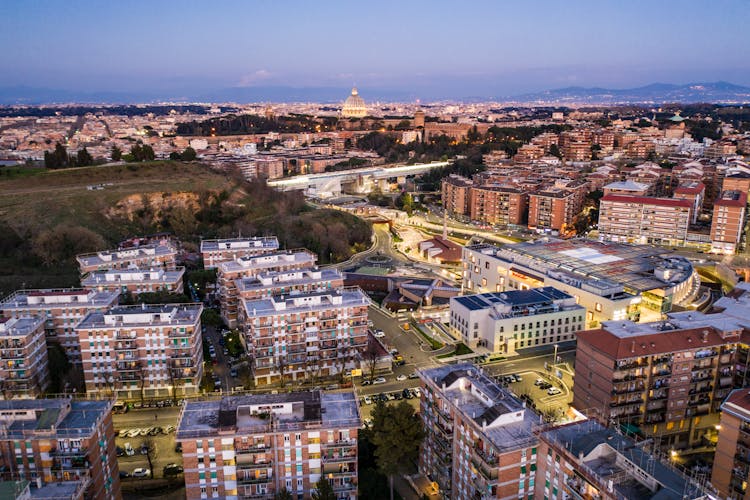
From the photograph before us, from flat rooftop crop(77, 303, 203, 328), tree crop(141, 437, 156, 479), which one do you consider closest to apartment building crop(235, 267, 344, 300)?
flat rooftop crop(77, 303, 203, 328)

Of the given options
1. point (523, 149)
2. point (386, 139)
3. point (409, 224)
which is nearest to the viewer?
point (409, 224)

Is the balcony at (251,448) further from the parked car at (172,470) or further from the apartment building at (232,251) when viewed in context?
the apartment building at (232,251)

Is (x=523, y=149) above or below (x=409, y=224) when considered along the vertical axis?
above

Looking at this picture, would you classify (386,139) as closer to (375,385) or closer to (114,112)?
(375,385)

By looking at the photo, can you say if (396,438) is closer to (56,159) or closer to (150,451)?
(150,451)

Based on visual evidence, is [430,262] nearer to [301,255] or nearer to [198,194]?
[301,255]

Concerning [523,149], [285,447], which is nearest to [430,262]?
[285,447]

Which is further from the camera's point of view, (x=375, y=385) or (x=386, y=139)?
(x=386, y=139)

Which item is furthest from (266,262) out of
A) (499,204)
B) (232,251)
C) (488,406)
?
(499,204)

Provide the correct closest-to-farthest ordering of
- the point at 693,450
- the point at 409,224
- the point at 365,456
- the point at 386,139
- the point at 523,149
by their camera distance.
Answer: the point at 365,456
the point at 693,450
the point at 409,224
the point at 523,149
the point at 386,139
